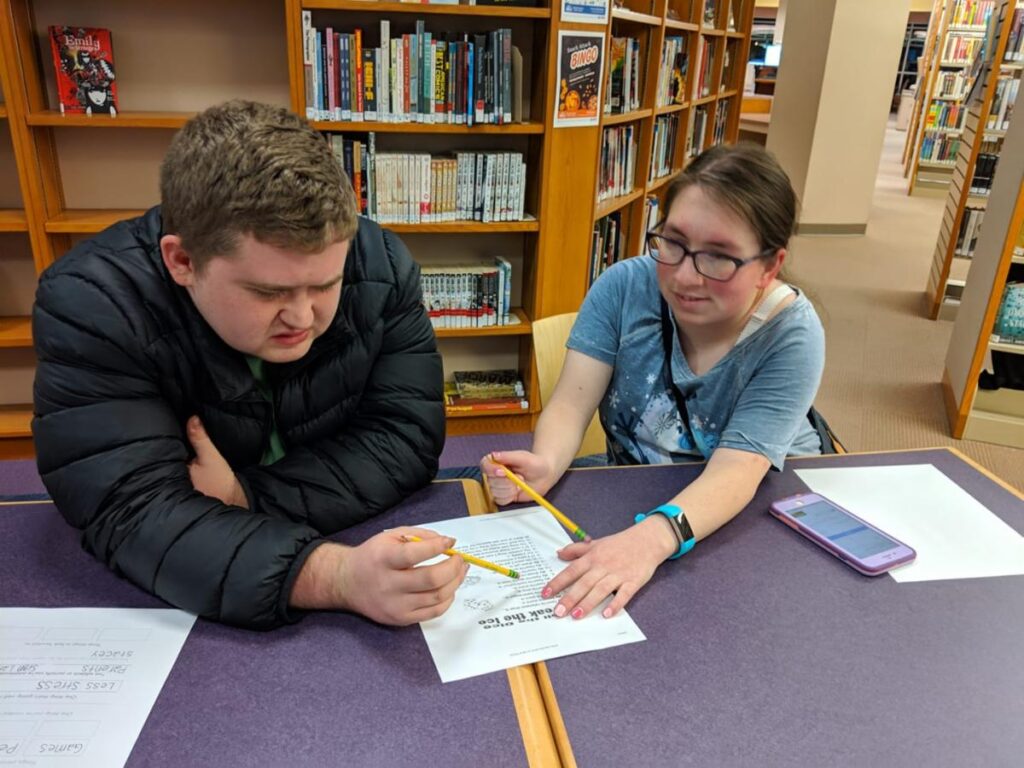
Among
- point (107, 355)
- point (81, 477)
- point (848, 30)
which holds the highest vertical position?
point (848, 30)

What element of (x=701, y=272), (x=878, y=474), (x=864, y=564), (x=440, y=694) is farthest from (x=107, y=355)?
(x=878, y=474)

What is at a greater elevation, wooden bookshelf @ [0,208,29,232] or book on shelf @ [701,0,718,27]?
book on shelf @ [701,0,718,27]

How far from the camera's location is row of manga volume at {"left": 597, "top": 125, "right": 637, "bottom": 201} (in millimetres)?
3152

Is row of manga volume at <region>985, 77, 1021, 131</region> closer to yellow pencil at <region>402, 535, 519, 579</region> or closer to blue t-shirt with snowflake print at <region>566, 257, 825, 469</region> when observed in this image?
blue t-shirt with snowflake print at <region>566, 257, 825, 469</region>

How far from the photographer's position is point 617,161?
10.8 feet

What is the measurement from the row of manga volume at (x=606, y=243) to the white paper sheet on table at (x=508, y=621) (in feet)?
6.91

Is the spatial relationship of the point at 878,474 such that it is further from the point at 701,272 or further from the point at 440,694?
the point at 440,694

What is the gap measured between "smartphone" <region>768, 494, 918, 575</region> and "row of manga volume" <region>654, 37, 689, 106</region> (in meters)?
→ 2.64

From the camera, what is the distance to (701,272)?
1244mm

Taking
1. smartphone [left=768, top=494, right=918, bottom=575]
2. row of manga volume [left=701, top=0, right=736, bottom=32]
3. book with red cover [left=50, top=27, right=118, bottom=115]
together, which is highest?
row of manga volume [left=701, top=0, right=736, bottom=32]

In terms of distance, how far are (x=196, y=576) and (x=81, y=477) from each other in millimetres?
218

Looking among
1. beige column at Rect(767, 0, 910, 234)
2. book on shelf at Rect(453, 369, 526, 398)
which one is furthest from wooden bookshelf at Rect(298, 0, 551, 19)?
beige column at Rect(767, 0, 910, 234)

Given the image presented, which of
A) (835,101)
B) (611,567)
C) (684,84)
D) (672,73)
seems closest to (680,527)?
(611,567)

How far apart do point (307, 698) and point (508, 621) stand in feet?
0.85
